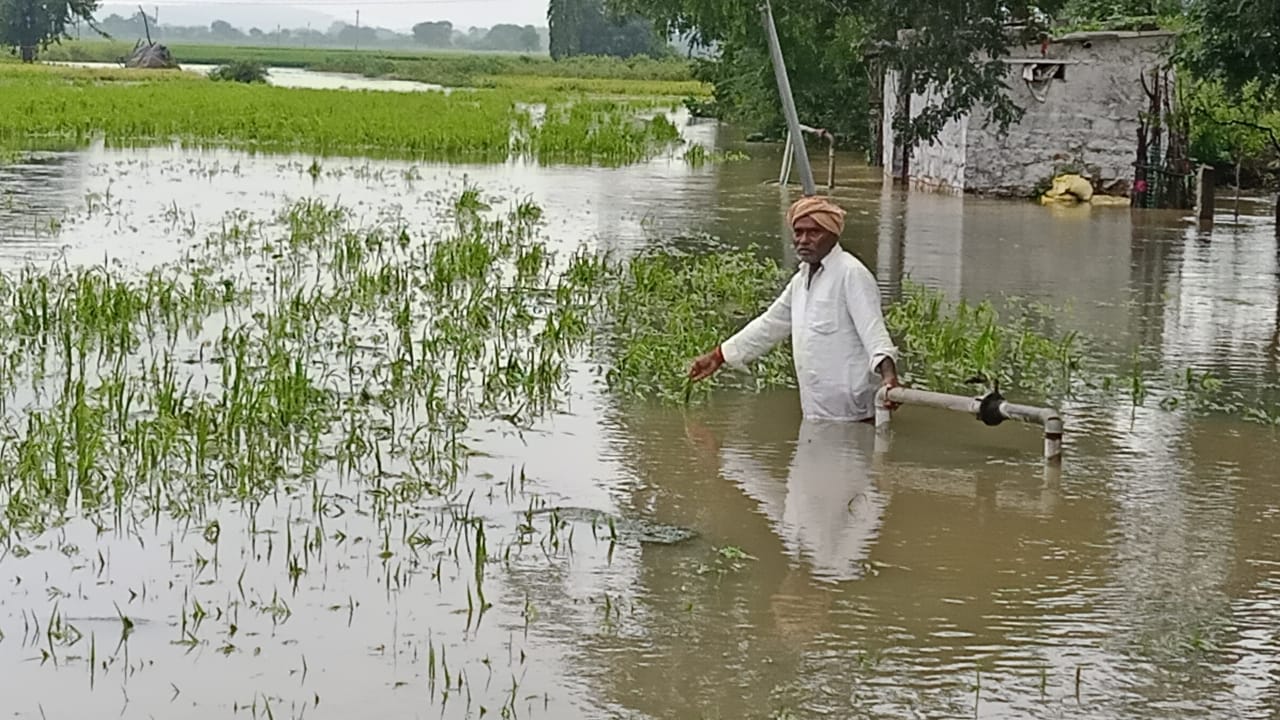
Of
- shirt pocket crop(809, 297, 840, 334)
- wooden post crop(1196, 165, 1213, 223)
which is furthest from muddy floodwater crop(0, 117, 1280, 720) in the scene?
wooden post crop(1196, 165, 1213, 223)

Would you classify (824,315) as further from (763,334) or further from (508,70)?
(508,70)

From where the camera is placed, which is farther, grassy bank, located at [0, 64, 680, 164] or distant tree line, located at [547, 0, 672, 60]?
distant tree line, located at [547, 0, 672, 60]

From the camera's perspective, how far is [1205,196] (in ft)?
66.4

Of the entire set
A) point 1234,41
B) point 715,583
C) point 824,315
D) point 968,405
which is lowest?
point 715,583

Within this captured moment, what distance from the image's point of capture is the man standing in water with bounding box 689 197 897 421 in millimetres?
7680

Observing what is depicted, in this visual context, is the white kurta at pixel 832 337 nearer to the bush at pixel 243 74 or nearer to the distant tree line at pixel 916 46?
the distant tree line at pixel 916 46

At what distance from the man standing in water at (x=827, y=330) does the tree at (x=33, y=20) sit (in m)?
77.4

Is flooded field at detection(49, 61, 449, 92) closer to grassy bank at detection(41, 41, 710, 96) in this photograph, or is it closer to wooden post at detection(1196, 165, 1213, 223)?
grassy bank at detection(41, 41, 710, 96)

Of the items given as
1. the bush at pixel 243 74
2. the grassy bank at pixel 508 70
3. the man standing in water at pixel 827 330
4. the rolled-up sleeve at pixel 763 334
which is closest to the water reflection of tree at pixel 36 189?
the rolled-up sleeve at pixel 763 334

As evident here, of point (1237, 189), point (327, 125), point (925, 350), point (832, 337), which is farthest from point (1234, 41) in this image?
point (327, 125)

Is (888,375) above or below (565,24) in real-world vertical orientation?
below

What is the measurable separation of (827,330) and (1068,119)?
15.9 metres

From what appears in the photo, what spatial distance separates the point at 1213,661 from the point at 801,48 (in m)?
28.5

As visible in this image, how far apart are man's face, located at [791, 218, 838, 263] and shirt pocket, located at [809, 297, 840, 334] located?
0.18 meters
